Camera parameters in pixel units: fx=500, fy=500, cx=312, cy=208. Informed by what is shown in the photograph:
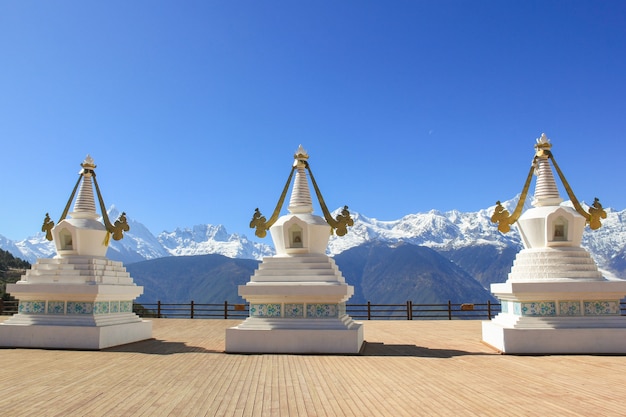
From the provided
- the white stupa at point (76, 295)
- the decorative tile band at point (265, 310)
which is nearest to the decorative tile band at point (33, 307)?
the white stupa at point (76, 295)

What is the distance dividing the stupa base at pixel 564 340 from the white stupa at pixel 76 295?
12475 mm

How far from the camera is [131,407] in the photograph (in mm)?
7922

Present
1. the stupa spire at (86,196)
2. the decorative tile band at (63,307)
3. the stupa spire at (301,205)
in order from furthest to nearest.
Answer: the stupa spire at (86,196) → the stupa spire at (301,205) → the decorative tile band at (63,307)

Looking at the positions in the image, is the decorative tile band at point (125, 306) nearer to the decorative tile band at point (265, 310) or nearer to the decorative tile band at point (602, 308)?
the decorative tile band at point (265, 310)

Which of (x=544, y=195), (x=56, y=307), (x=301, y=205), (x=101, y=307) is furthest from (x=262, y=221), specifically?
(x=544, y=195)

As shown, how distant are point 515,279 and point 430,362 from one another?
15.5 ft

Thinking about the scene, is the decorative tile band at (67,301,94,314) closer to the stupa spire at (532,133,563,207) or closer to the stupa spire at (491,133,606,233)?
the stupa spire at (491,133,606,233)

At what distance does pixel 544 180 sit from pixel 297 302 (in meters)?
9.15

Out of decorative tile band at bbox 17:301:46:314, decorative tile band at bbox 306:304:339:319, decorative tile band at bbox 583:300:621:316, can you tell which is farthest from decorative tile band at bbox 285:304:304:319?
decorative tile band at bbox 583:300:621:316

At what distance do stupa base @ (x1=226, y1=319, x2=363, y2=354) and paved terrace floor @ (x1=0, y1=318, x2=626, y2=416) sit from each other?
24.9 inches

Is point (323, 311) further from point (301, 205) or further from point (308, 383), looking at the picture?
point (308, 383)

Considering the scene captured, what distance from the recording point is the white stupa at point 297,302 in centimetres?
1465

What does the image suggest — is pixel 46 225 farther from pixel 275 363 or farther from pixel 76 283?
A: pixel 275 363

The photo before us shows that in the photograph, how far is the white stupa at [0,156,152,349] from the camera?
623 inches
